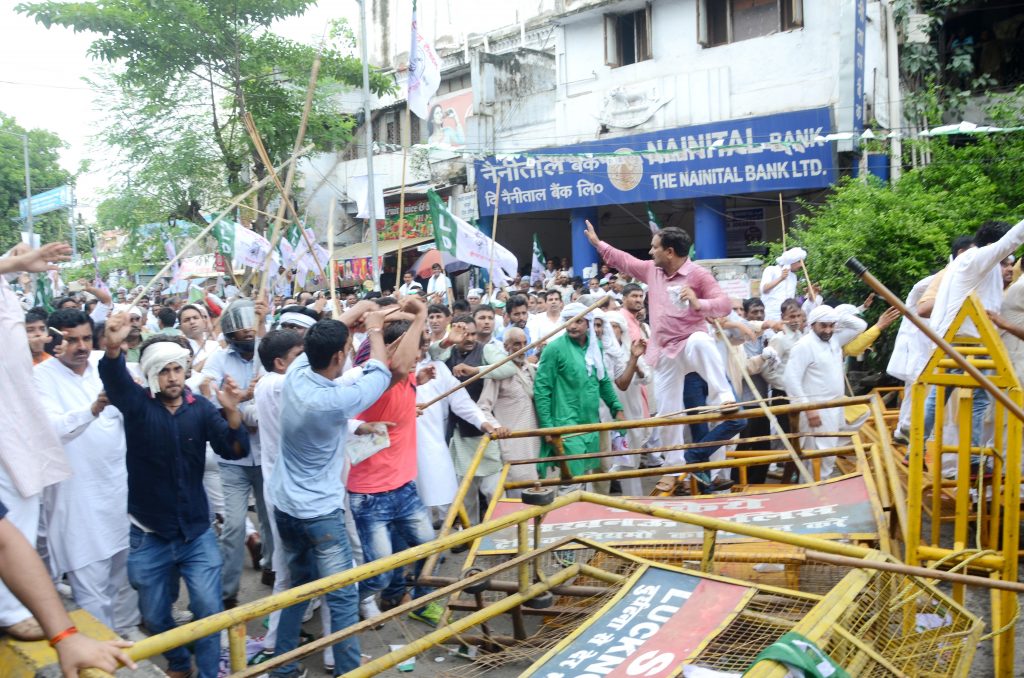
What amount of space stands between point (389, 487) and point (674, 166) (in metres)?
15.5

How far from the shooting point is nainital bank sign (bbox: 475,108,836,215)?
16.9 metres

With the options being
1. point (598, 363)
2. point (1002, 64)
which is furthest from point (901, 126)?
point (598, 363)

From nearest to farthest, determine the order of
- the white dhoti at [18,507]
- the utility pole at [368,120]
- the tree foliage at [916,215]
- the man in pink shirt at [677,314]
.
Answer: the white dhoti at [18,507]
the man in pink shirt at [677,314]
the utility pole at [368,120]
the tree foliage at [916,215]

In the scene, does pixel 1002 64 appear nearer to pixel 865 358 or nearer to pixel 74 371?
pixel 865 358

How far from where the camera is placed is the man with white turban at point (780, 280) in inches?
406

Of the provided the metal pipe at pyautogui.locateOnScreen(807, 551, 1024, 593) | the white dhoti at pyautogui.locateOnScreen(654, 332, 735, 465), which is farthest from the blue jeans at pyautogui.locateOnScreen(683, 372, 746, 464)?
the metal pipe at pyautogui.locateOnScreen(807, 551, 1024, 593)

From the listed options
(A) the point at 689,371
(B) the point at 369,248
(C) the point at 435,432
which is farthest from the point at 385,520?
(B) the point at 369,248

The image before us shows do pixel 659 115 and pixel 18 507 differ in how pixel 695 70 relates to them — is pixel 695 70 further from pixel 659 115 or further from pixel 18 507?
pixel 18 507

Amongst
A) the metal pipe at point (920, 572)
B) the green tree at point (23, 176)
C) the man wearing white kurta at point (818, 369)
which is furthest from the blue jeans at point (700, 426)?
the green tree at point (23, 176)

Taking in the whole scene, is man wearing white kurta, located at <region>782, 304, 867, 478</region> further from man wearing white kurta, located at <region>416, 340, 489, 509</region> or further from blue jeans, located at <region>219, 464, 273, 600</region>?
blue jeans, located at <region>219, 464, 273, 600</region>

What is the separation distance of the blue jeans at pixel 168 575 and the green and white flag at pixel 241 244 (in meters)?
8.49

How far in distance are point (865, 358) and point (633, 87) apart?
37.7 feet

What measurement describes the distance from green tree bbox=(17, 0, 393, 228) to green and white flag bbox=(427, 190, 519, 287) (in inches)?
241

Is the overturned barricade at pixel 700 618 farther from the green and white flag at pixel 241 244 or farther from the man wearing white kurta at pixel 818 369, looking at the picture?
the green and white flag at pixel 241 244
